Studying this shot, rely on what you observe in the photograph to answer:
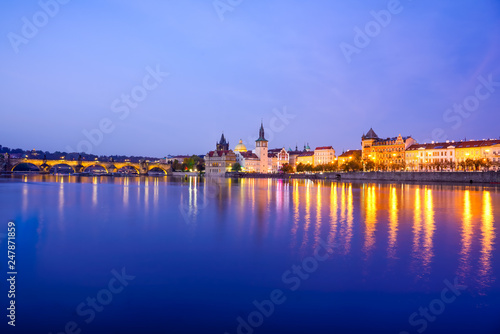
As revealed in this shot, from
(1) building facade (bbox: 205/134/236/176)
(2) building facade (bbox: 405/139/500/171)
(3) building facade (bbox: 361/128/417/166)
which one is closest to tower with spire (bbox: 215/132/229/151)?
(1) building facade (bbox: 205/134/236/176)

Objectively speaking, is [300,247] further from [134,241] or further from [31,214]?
[31,214]

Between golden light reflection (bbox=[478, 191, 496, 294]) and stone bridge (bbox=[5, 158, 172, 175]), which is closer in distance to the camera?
golden light reflection (bbox=[478, 191, 496, 294])

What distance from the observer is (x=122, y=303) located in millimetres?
7598

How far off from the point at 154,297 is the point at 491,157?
3344 inches

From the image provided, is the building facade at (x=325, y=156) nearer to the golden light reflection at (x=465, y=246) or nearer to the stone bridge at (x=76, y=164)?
the stone bridge at (x=76, y=164)

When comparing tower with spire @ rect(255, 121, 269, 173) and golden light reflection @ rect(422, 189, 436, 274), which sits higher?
tower with spire @ rect(255, 121, 269, 173)

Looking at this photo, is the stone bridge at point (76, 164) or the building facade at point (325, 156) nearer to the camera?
the stone bridge at point (76, 164)

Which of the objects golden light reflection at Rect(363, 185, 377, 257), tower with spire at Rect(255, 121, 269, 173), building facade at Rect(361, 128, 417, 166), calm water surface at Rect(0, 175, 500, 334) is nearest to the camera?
calm water surface at Rect(0, 175, 500, 334)

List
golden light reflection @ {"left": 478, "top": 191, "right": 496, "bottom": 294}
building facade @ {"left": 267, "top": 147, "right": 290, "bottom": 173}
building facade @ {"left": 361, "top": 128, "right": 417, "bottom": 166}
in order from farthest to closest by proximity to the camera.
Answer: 1. building facade @ {"left": 267, "top": 147, "right": 290, "bottom": 173}
2. building facade @ {"left": 361, "top": 128, "right": 417, "bottom": 166}
3. golden light reflection @ {"left": 478, "top": 191, "right": 496, "bottom": 294}

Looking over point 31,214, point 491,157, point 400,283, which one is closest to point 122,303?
point 400,283

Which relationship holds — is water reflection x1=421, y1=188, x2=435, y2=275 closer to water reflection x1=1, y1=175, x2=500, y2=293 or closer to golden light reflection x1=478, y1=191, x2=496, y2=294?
water reflection x1=1, y1=175, x2=500, y2=293

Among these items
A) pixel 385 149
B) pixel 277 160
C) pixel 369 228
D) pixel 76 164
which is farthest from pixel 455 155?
pixel 76 164

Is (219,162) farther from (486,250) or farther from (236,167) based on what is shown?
(486,250)

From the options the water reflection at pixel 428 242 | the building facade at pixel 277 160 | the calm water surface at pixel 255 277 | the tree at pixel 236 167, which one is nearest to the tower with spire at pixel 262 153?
the building facade at pixel 277 160
